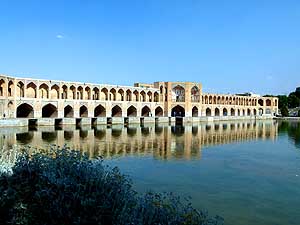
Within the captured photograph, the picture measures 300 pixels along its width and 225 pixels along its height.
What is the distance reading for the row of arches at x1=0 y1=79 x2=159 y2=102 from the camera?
96.7 feet

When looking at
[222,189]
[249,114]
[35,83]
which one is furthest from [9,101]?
[249,114]

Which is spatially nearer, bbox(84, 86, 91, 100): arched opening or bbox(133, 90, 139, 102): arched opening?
bbox(84, 86, 91, 100): arched opening

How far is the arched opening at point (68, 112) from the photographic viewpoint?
34562 millimetres

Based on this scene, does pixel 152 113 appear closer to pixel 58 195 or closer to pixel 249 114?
pixel 249 114

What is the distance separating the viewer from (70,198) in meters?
3.54

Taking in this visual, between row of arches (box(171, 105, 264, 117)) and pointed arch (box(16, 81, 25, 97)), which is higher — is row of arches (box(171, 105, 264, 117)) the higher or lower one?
the lower one

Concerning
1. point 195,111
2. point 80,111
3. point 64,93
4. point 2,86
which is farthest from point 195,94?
point 2,86

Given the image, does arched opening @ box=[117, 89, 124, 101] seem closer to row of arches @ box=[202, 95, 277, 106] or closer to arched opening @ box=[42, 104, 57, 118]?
arched opening @ box=[42, 104, 57, 118]

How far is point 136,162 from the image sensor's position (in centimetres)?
1270

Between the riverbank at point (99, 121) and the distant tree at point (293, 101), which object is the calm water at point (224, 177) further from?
the distant tree at point (293, 101)

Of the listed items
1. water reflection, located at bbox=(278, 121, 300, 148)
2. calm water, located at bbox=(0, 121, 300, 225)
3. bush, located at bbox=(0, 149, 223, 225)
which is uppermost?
bush, located at bbox=(0, 149, 223, 225)

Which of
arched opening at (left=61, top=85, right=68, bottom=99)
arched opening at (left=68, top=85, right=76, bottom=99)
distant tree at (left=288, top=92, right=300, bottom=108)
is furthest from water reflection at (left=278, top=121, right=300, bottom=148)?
distant tree at (left=288, top=92, right=300, bottom=108)

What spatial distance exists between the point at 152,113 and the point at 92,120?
36.6 ft

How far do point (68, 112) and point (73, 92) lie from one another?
86.9 inches
